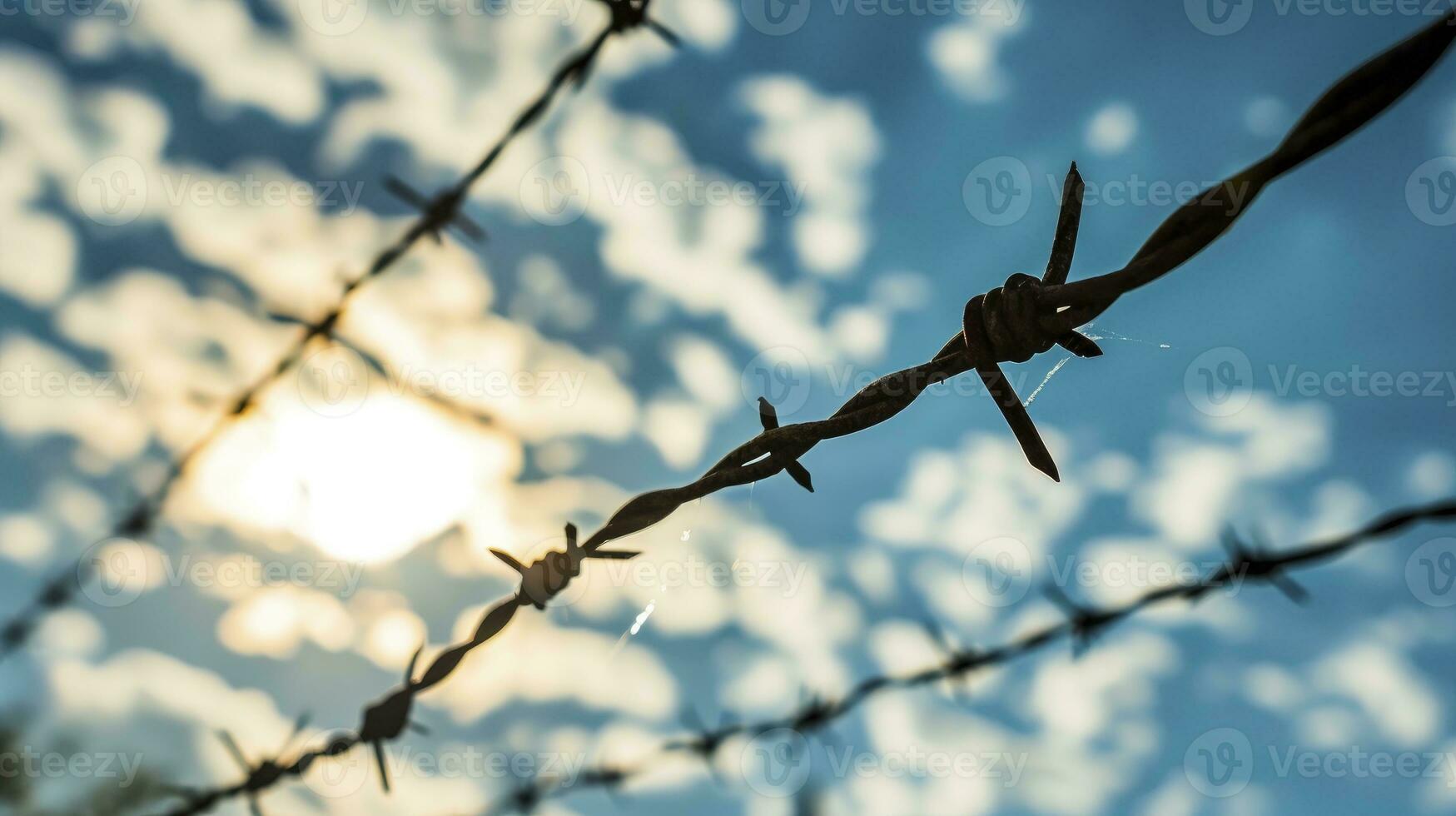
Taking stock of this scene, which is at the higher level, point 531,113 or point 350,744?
point 531,113

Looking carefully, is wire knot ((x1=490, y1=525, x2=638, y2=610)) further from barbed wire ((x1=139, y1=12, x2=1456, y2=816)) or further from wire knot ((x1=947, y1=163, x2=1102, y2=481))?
wire knot ((x1=947, y1=163, x2=1102, y2=481))

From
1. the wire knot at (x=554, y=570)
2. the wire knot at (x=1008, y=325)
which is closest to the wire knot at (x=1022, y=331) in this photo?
the wire knot at (x=1008, y=325)

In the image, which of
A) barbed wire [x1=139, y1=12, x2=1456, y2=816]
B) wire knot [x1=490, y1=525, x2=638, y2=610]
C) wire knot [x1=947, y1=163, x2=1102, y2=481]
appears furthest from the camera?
wire knot [x1=490, y1=525, x2=638, y2=610]

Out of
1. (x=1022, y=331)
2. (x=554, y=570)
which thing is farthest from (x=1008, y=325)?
(x=554, y=570)

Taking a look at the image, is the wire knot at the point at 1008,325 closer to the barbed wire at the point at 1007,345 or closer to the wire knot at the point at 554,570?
the barbed wire at the point at 1007,345

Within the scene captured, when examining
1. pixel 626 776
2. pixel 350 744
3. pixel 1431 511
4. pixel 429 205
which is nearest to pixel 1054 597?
pixel 1431 511

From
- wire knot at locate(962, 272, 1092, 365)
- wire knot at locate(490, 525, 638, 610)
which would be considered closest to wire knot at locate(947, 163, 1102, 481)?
wire knot at locate(962, 272, 1092, 365)

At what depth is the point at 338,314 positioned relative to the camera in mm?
3465

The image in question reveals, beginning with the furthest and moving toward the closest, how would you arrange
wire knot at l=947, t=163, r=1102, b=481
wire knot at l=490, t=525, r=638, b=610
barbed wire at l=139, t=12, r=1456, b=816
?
wire knot at l=490, t=525, r=638, b=610 < wire knot at l=947, t=163, r=1102, b=481 < barbed wire at l=139, t=12, r=1456, b=816

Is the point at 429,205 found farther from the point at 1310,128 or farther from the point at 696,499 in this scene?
the point at 1310,128

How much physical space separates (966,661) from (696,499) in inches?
43.9

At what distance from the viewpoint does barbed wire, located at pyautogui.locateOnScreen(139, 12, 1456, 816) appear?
1.42m

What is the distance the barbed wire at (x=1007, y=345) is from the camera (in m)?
1.42

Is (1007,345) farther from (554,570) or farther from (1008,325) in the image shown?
(554,570)
